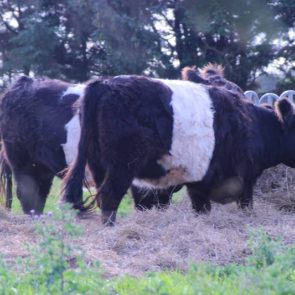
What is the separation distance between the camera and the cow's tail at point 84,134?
6.88 m

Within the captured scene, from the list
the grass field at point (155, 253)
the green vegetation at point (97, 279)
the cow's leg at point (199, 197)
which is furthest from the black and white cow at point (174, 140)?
the green vegetation at point (97, 279)

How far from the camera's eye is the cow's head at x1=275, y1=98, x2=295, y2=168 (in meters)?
8.31

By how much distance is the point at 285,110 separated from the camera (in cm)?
836

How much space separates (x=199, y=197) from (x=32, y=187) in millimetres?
2130

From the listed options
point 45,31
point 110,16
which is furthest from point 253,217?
point 45,31

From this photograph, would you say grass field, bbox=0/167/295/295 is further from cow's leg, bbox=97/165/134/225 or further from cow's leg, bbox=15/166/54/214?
cow's leg, bbox=15/166/54/214

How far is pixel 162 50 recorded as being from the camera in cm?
2028

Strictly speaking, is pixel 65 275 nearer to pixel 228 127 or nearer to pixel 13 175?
pixel 228 127

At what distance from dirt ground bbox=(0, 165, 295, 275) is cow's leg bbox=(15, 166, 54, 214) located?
1.18 metres

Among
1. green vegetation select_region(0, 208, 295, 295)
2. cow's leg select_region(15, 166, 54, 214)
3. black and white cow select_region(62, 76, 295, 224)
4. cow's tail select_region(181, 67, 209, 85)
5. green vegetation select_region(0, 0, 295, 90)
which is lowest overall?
cow's leg select_region(15, 166, 54, 214)

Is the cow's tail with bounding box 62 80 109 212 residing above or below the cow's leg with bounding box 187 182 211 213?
above

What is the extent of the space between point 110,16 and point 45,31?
2234mm

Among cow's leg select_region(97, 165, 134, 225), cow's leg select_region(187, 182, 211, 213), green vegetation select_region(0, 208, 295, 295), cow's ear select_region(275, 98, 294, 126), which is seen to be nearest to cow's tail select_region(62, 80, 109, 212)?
cow's leg select_region(97, 165, 134, 225)

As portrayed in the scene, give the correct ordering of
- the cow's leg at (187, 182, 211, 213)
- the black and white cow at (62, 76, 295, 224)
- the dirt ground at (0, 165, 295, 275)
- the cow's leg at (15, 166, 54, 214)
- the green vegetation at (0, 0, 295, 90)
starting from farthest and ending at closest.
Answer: the green vegetation at (0, 0, 295, 90)
the cow's leg at (15, 166, 54, 214)
the cow's leg at (187, 182, 211, 213)
the black and white cow at (62, 76, 295, 224)
the dirt ground at (0, 165, 295, 275)
